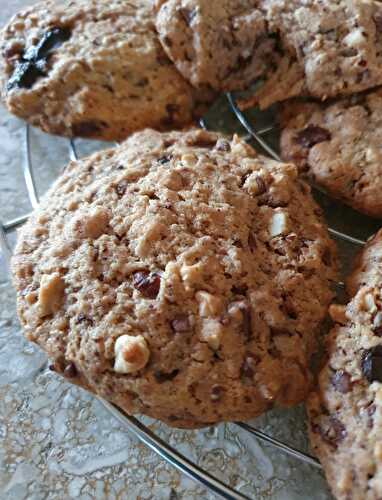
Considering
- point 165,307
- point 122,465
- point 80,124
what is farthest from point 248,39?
point 122,465

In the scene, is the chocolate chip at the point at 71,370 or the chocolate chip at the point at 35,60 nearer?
the chocolate chip at the point at 71,370

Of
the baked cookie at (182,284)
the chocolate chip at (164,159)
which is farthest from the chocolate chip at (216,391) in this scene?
the chocolate chip at (164,159)

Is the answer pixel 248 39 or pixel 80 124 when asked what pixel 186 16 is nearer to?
pixel 248 39

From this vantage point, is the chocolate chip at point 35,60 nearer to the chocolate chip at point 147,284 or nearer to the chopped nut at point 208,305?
the chocolate chip at point 147,284

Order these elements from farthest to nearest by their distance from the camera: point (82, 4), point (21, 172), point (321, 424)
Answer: point (21, 172)
point (82, 4)
point (321, 424)

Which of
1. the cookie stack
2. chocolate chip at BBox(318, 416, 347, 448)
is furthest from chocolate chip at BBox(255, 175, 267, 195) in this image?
chocolate chip at BBox(318, 416, 347, 448)

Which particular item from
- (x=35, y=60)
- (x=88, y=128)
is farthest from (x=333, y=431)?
(x=35, y=60)

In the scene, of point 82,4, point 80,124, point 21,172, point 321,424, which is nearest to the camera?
point 321,424

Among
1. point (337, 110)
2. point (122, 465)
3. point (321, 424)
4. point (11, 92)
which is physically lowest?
point (122, 465)
